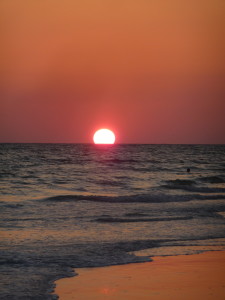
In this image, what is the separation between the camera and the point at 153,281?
8.04m

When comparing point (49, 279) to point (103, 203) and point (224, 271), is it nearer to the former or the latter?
point (224, 271)

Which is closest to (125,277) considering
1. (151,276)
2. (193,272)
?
(151,276)

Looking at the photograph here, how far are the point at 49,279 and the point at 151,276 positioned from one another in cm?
197

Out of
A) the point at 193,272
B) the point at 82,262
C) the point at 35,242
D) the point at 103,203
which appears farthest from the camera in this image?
the point at 103,203

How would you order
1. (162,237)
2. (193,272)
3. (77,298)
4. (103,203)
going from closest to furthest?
(77,298), (193,272), (162,237), (103,203)

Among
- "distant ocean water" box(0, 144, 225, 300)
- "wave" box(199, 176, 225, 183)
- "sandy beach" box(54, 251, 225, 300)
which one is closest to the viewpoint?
"sandy beach" box(54, 251, 225, 300)

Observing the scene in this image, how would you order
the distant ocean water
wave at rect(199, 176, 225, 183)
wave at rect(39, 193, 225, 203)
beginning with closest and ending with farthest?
the distant ocean water
wave at rect(39, 193, 225, 203)
wave at rect(199, 176, 225, 183)

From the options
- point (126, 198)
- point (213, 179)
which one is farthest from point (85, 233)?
point (213, 179)

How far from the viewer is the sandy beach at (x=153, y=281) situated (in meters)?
7.28

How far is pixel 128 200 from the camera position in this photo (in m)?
22.7

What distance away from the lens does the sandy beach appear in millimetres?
7277

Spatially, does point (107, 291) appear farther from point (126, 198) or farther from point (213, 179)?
point (213, 179)

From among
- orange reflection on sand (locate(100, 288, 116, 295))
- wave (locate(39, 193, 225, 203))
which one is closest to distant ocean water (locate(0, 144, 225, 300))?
wave (locate(39, 193, 225, 203))

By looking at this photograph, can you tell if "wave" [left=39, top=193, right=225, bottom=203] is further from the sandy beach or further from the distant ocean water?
the sandy beach
